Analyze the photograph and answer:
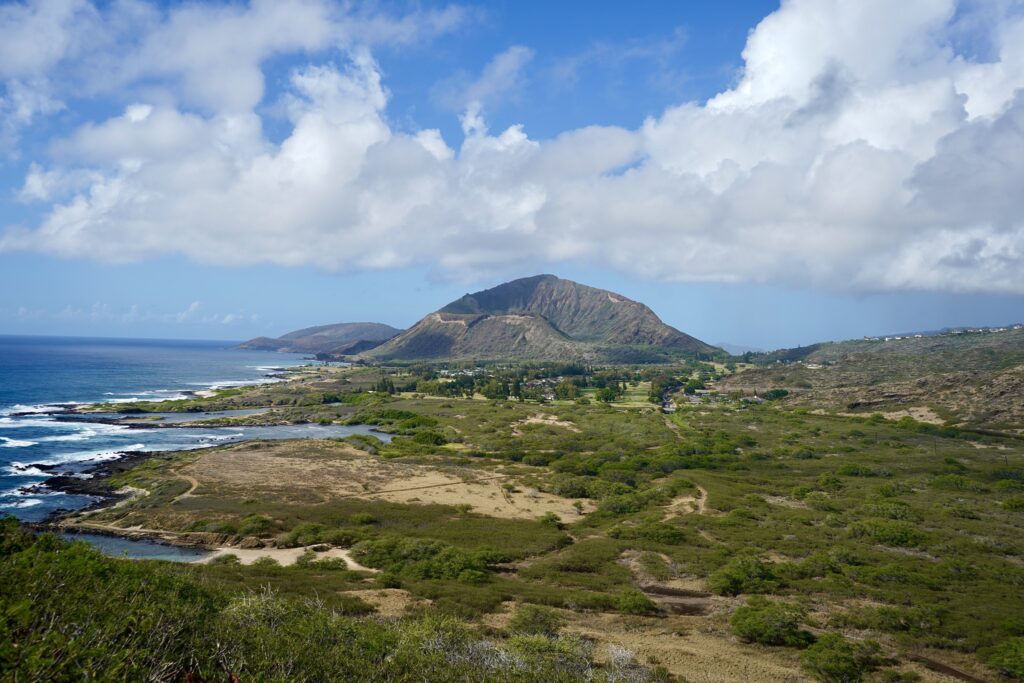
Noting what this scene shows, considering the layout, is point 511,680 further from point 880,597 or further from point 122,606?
point 880,597

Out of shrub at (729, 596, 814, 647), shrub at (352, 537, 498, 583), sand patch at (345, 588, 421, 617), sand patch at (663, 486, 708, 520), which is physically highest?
shrub at (729, 596, 814, 647)

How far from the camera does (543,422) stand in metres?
87.7

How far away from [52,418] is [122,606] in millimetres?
91271

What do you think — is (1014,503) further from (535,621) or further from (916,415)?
(916,415)

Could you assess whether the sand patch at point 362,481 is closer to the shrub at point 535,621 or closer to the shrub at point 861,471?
the shrub at point 535,621

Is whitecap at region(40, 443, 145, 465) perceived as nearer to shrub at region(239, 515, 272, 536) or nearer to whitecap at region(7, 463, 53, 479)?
whitecap at region(7, 463, 53, 479)

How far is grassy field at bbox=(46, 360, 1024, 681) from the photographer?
792 inches

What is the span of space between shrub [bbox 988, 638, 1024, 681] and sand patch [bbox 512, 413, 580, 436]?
6109 cm

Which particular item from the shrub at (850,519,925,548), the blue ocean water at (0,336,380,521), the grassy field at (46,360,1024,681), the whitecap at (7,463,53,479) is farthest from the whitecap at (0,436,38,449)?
the shrub at (850,519,925,548)

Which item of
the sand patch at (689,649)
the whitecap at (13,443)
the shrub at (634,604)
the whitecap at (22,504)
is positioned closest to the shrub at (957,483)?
the sand patch at (689,649)

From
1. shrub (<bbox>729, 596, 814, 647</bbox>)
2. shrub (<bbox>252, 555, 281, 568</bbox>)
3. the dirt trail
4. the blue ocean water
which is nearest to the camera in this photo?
shrub (<bbox>729, 596, 814, 647</bbox>)

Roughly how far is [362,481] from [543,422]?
43.6 meters

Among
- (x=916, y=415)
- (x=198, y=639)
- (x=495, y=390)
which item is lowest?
(x=495, y=390)

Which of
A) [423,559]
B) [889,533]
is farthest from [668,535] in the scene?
[423,559]
